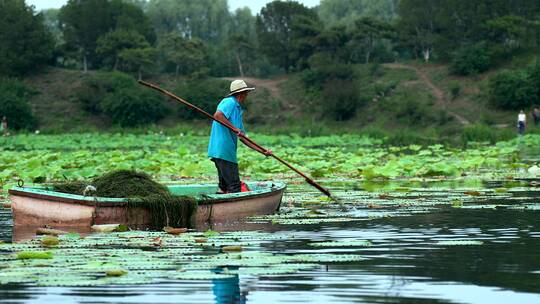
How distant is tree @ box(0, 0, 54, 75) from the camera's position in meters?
64.9

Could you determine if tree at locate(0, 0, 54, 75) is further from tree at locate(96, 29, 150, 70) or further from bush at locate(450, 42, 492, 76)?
bush at locate(450, 42, 492, 76)

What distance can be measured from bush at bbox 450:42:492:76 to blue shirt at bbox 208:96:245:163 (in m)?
48.6

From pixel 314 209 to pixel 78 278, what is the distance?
5.63 meters

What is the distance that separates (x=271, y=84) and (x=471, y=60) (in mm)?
12827

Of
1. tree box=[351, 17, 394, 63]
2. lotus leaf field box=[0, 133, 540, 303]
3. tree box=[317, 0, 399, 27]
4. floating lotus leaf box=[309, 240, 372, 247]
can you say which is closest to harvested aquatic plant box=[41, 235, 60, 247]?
lotus leaf field box=[0, 133, 540, 303]

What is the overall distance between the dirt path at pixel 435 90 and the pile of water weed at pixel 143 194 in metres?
43.6

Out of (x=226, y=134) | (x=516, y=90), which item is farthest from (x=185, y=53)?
(x=226, y=134)

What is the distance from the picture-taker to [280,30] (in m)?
68.8

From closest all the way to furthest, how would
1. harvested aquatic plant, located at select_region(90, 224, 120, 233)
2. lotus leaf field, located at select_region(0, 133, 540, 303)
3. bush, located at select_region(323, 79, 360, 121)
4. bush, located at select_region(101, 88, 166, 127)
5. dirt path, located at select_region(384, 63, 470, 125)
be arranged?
lotus leaf field, located at select_region(0, 133, 540, 303)
harvested aquatic plant, located at select_region(90, 224, 120, 233)
dirt path, located at select_region(384, 63, 470, 125)
bush, located at select_region(323, 79, 360, 121)
bush, located at select_region(101, 88, 166, 127)

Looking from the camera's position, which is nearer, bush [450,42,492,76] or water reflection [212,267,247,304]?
water reflection [212,267,247,304]

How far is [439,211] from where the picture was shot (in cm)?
1155

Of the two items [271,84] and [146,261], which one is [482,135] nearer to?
[146,261]

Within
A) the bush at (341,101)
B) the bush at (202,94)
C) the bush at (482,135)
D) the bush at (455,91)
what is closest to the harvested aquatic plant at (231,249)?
the bush at (482,135)

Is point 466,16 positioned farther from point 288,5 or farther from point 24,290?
point 24,290
